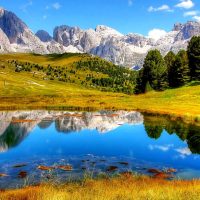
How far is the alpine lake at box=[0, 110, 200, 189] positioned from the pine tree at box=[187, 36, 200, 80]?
62.6 metres

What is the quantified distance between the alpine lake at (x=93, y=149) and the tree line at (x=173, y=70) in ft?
207

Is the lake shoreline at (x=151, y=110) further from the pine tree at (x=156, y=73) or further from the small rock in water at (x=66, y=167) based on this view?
the pine tree at (x=156, y=73)

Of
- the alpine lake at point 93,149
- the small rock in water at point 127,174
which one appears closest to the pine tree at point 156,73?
the alpine lake at point 93,149

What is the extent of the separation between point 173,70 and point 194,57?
36.0 feet

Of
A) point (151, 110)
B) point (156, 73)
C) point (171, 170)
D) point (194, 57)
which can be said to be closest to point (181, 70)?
point (194, 57)

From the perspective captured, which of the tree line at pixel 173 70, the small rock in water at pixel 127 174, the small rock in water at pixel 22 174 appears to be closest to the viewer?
the small rock in water at pixel 127 174

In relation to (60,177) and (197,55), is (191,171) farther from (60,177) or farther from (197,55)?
(197,55)

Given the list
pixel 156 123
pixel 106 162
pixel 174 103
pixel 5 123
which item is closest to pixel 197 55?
A: pixel 174 103

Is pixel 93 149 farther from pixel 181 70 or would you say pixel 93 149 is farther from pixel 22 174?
pixel 181 70

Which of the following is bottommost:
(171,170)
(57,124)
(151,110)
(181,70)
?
(171,170)

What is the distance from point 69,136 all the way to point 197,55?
3603 inches

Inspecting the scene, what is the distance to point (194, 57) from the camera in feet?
437

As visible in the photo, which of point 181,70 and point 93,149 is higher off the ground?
point 181,70

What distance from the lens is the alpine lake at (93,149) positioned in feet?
105
